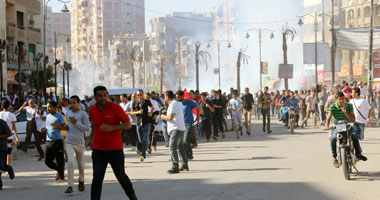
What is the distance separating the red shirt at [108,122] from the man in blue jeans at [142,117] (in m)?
7.44

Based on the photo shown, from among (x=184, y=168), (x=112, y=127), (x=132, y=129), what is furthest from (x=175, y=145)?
(x=132, y=129)

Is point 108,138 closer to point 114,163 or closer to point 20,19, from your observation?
point 114,163

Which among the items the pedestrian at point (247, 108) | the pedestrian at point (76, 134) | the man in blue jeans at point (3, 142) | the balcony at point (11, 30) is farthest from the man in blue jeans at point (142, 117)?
the balcony at point (11, 30)

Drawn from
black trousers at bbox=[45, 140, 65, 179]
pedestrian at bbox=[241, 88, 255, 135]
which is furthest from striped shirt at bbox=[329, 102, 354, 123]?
pedestrian at bbox=[241, 88, 255, 135]

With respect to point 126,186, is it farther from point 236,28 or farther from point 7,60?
point 236,28

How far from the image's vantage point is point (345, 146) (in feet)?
35.1

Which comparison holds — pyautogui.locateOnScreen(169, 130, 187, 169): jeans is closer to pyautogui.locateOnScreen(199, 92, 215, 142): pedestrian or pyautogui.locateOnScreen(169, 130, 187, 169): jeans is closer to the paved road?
the paved road

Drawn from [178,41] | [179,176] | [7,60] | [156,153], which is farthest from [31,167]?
[178,41]

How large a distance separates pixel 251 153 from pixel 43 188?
678cm

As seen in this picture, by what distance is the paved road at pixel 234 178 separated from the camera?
30.9 feet

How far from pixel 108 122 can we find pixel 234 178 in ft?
13.2

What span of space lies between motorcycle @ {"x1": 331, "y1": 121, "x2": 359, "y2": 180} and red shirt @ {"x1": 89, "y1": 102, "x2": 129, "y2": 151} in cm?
435

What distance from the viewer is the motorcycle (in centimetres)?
1058

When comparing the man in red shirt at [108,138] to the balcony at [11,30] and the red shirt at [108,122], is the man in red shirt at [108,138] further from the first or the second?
the balcony at [11,30]
